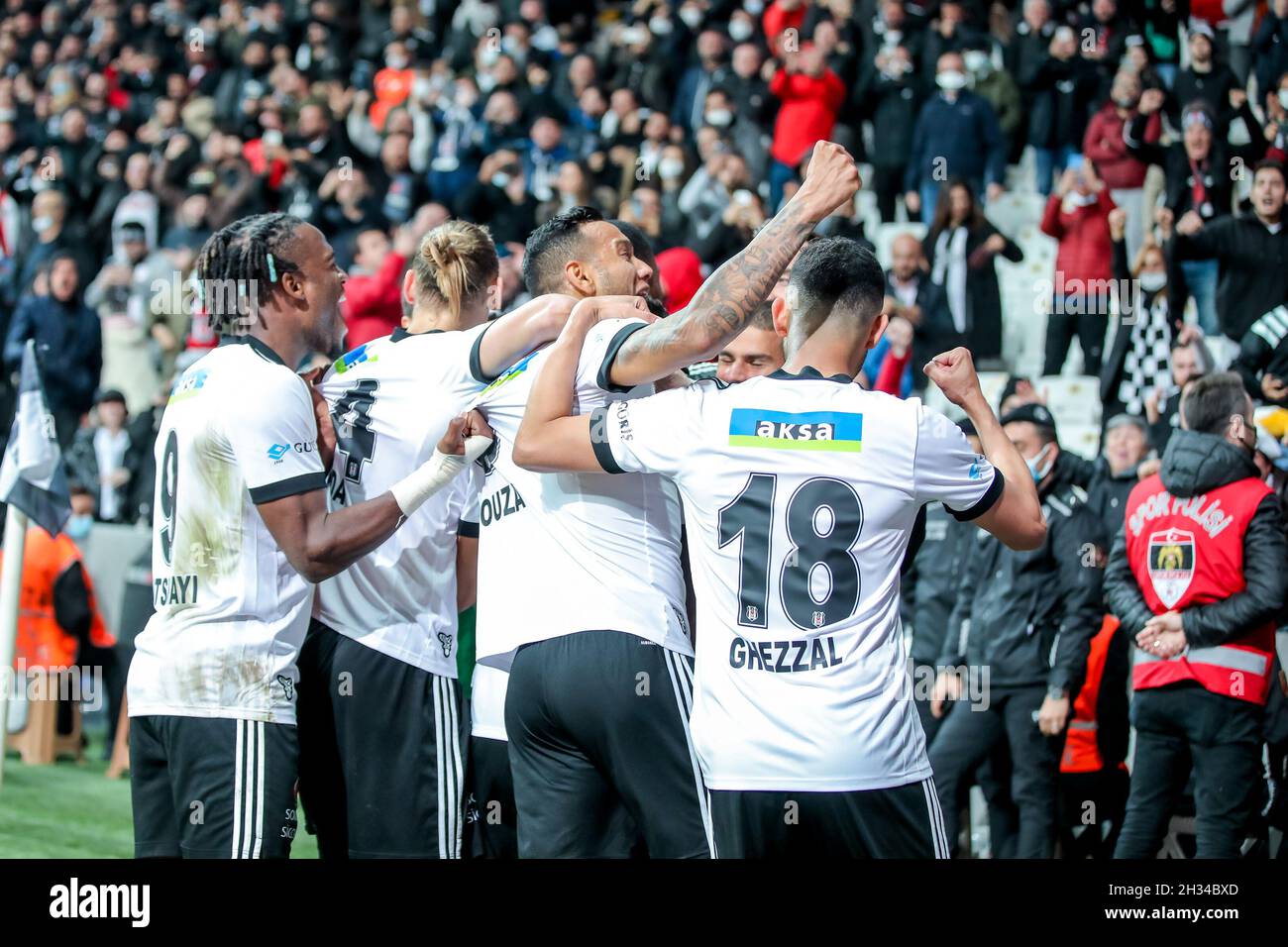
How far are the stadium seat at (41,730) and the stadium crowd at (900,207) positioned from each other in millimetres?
2301

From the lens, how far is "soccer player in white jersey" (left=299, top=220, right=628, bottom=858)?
443 cm

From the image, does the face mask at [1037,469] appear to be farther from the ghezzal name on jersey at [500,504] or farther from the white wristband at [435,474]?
the white wristband at [435,474]

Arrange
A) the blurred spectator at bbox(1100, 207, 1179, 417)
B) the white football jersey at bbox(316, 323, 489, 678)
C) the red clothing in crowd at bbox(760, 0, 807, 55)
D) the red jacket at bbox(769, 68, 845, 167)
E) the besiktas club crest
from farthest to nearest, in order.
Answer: the red clothing in crowd at bbox(760, 0, 807, 55) → the red jacket at bbox(769, 68, 845, 167) → the blurred spectator at bbox(1100, 207, 1179, 417) → the besiktas club crest → the white football jersey at bbox(316, 323, 489, 678)

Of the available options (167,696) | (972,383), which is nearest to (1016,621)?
(972,383)

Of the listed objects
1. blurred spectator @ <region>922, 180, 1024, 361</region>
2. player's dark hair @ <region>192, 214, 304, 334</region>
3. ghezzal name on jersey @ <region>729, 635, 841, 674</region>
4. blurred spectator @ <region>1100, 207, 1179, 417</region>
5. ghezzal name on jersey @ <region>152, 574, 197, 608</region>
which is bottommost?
ghezzal name on jersey @ <region>729, 635, 841, 674</region>

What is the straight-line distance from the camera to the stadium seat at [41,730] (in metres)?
10.0

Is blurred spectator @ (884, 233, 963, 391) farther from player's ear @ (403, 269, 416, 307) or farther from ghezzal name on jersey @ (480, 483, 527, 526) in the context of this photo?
ghezzal name on jersey @ (480, 483, 527, 526)

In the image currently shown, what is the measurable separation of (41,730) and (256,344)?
6.73 metres

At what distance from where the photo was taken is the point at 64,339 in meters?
13.5

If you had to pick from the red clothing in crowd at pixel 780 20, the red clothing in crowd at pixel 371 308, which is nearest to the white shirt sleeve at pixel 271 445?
the red clothing in crowd at pixel 371 308

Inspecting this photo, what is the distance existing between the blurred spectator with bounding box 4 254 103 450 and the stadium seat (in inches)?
148

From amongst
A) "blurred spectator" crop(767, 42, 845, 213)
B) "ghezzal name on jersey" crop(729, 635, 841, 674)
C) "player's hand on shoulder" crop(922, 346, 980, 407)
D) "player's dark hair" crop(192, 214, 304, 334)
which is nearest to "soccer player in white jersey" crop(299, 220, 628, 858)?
"player's dark hair" crop(192, 214, 304, 334)
